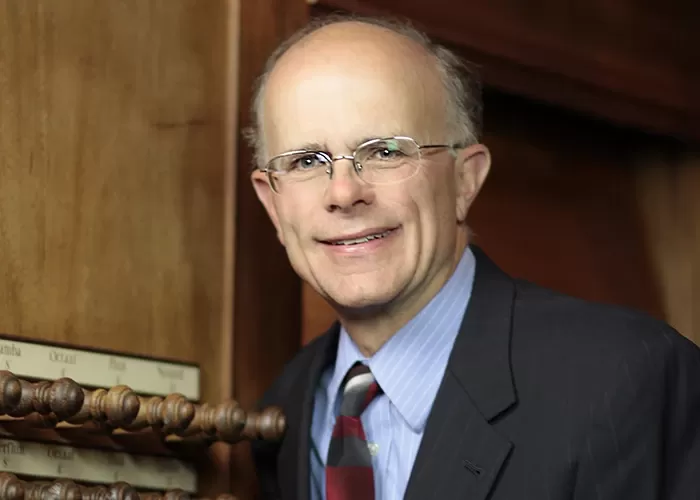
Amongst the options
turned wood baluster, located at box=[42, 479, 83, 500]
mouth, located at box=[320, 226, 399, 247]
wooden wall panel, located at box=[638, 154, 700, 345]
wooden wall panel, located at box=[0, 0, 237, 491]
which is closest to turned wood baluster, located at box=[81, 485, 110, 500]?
turned wood baluster, located at box=[42, 479, 83, 500]

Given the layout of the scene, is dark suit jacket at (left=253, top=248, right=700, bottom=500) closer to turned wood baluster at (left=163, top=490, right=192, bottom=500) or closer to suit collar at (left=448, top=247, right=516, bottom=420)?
suit collar at (left=448, top=247, right=516, bottom=420)

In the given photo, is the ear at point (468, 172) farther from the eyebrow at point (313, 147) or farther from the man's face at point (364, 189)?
the eyebrow at point (313, 147)

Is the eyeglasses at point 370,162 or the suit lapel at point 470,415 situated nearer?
the suit lapel at point 470,415

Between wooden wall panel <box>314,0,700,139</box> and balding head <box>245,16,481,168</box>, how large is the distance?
217 mm

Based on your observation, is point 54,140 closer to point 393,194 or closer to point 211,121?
Result: point 211,121

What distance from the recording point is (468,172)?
1652mm

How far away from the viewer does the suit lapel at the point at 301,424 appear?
1620mm

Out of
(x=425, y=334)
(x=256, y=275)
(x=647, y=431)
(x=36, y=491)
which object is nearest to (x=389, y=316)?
(x=425, y=334)

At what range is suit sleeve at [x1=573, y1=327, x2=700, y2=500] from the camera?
1356 millimetres

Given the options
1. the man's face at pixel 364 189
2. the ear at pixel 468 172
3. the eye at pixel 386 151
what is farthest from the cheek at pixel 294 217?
the ear at pixel 468 172

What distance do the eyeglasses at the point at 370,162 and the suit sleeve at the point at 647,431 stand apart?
37cm

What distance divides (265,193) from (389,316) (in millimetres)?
268

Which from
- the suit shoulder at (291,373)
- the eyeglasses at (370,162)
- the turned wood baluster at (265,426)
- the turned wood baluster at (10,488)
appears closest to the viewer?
the turned wood baluster at (10,488)

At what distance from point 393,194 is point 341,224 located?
8 cm
